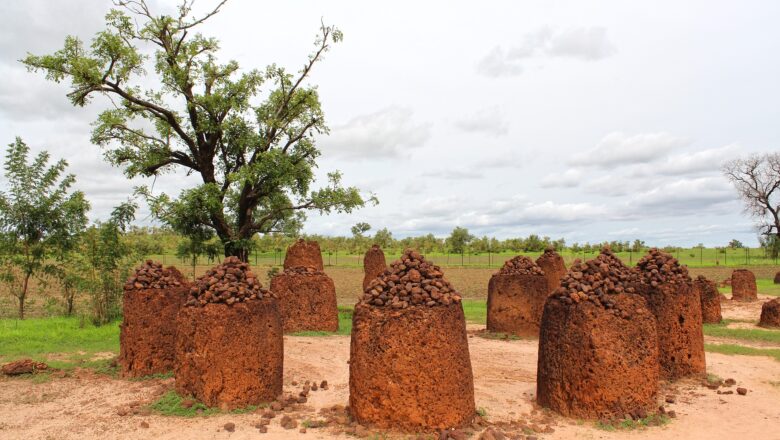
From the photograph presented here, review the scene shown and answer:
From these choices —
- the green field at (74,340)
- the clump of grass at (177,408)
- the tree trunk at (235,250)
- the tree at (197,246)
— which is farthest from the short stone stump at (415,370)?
the tree at (197,246)

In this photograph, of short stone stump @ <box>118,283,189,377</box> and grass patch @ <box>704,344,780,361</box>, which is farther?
grass patch @ <box>704,344,780,361</box>

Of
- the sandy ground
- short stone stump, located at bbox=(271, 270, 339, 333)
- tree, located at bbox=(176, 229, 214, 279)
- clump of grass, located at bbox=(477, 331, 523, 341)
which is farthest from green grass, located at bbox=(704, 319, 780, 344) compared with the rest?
tree, located at bbox=(176, 229, 214, 279)

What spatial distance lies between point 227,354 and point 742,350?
39.9 feet

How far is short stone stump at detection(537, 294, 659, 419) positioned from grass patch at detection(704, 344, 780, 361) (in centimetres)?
688

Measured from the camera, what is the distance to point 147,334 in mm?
10156

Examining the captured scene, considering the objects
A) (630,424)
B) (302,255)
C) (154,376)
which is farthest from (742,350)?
(154,376)

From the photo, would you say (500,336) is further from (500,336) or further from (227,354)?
(227,354)

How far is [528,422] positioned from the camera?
7488mm

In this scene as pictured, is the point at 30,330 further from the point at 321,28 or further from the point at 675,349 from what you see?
the point at 675,349

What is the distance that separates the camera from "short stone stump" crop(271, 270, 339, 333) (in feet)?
50.0

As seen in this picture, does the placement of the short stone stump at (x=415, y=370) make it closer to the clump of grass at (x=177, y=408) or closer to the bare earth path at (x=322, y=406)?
the bare earth path at (x=322, y=406)

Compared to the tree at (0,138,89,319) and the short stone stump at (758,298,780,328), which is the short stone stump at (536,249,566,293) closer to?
the short stone stump at (758,298,780,328)

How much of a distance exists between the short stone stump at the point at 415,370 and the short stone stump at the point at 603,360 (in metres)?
1.59

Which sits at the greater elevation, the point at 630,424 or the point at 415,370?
the point at 415,370
